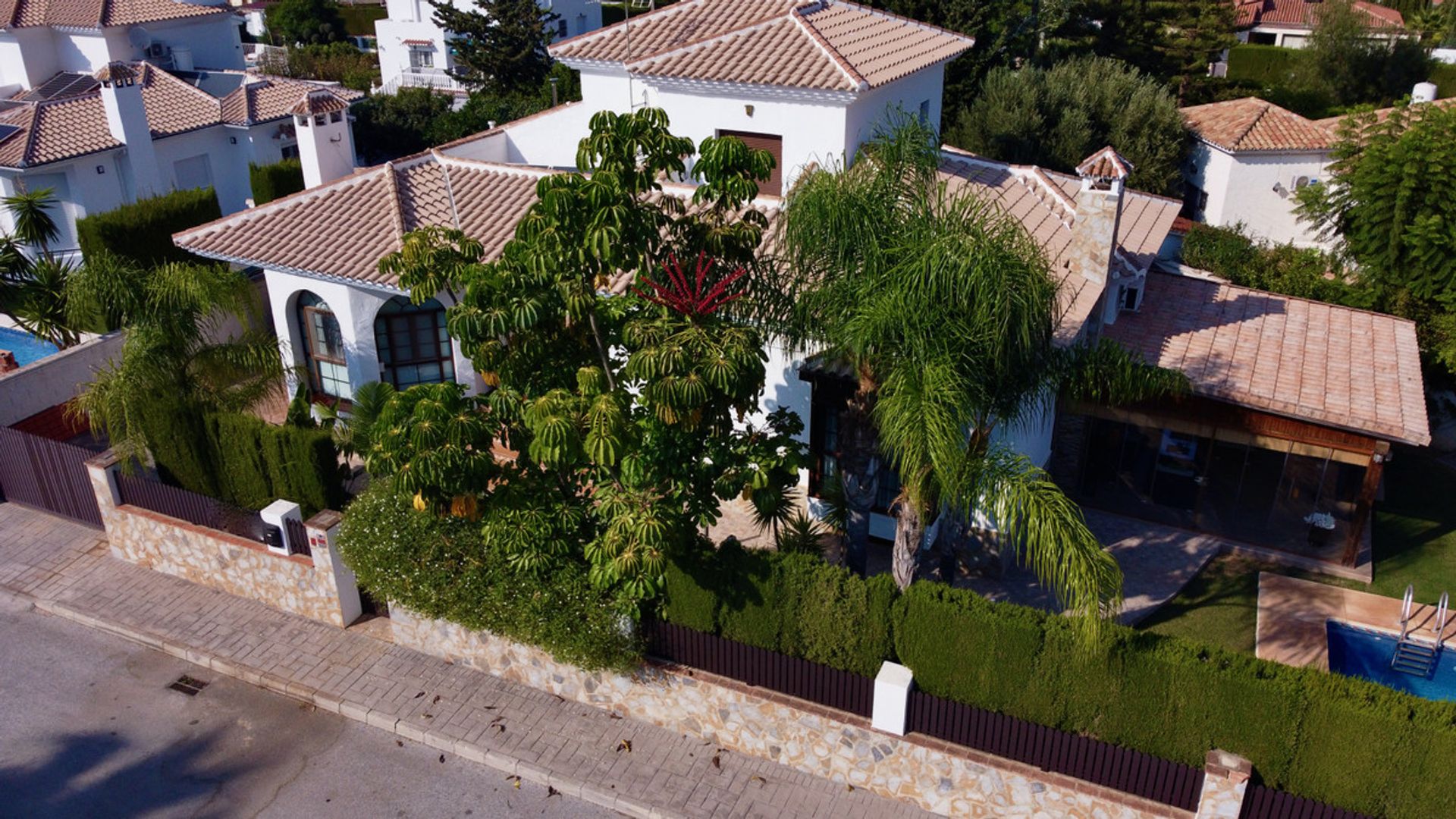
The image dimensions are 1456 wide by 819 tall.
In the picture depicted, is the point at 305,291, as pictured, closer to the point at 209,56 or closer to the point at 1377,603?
the point at 1377,603

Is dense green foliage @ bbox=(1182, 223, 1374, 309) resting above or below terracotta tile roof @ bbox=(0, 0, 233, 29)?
below

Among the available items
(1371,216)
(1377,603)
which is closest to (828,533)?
(1377,603)

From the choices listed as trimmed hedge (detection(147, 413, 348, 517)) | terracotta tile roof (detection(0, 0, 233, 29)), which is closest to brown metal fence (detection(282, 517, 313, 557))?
trimmed hedge (detection(147, 413, 348, 517))

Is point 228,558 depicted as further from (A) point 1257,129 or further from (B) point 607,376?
(A) point 1257,129

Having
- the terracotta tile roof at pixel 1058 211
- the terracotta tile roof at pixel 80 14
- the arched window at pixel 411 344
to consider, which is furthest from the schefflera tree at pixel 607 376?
the terracotta tile roof at pixel 80 14

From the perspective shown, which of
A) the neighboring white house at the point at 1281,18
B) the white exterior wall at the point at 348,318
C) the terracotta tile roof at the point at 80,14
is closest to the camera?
the white exterior wall at the point at 348,318

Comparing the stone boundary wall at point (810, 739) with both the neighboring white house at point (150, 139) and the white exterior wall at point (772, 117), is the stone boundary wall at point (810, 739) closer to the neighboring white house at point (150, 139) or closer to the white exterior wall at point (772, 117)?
the white exterior wall at point (772, 117)

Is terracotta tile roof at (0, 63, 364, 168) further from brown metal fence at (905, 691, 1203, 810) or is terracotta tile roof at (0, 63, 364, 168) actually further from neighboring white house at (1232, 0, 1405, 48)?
neighboring white house at (1232, 0, 1405, 48)
